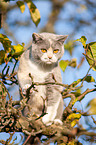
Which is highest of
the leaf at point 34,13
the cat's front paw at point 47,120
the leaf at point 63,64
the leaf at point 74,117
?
the leaf at point 34,13

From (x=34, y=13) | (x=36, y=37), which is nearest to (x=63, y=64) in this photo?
(x=36, y=37)

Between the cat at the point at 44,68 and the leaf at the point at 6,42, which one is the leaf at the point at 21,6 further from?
the leaf at the point at 6,42

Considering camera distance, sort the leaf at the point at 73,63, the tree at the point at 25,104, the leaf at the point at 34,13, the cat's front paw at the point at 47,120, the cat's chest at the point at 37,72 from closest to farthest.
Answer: the tree at the point at 25,104 → the leaf at the point at 34,13 → the cat's front paw at the point at 47,120 → the cat's chest at the point at 37,72 → the leaf at the point at 73,63

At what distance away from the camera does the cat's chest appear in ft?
10.1

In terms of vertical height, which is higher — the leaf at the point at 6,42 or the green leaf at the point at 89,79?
the leaf at the point at 6,42

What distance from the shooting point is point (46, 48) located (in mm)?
3033

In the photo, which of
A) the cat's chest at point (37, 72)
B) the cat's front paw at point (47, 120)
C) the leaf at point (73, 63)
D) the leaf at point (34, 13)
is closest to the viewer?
the leaf at point (34, 13)

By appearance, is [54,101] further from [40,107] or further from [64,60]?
[64,60]

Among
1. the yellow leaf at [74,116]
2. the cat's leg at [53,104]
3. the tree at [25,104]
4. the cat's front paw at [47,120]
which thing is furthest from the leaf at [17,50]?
the yellow leaf at [74,116]

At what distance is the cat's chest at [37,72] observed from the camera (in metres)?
3.07

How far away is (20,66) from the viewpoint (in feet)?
9.94

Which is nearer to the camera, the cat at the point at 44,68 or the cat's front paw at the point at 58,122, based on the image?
the cat's front paw at the point at 58,122

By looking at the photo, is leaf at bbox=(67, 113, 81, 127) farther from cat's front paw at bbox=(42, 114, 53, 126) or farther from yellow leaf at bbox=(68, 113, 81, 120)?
cat's front paw at bbox=(42, 114, 53, 126)

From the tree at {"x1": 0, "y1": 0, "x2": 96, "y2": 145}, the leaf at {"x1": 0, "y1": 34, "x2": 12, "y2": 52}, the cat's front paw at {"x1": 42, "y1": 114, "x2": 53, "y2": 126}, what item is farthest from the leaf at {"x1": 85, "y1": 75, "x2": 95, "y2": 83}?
the leaf at {"x1": 0, "y1": 34, "x2": 12, "y2": 52}
